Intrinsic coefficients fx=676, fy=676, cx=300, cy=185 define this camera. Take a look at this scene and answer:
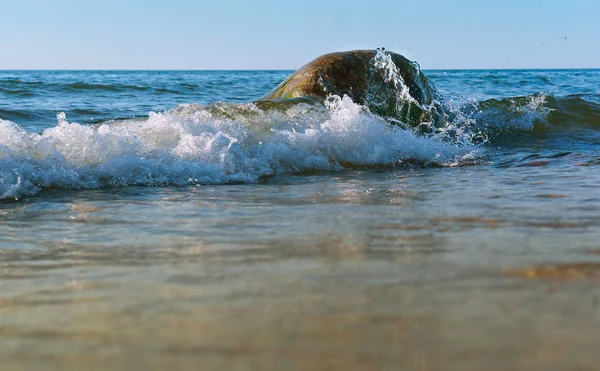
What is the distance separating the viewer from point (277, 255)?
2.37 metres

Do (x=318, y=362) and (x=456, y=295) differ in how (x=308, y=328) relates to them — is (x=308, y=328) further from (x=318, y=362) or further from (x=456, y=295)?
(x=456, y=295)

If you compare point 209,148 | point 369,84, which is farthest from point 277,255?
point 369,84

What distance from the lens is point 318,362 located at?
144 cm

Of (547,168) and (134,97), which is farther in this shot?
(134,97)

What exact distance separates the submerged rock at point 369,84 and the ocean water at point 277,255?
1802 millimetres

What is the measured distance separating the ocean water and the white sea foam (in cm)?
2

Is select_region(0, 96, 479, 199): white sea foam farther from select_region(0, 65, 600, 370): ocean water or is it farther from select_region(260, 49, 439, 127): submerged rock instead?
select_region(260, 49, 439, 127): submerged rock

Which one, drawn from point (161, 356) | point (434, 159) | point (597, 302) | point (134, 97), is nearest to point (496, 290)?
point (597, 302)

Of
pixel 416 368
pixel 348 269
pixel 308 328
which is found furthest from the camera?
pixel 348 269

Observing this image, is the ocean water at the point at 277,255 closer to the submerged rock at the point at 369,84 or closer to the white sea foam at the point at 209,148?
the white sea foam at the point at 209,148

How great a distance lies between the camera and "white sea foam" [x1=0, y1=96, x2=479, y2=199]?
15.5 feet

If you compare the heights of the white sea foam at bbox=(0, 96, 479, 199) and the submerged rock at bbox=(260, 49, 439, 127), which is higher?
the submerged rock at bbox=(260, 49, 439, 127)

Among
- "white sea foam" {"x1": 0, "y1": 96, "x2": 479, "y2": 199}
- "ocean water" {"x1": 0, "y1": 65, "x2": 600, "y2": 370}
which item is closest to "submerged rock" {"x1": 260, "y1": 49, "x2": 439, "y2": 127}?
"white sea foam" {"x1": 0, "y1": 96, "x2": 479, "y2": 199}

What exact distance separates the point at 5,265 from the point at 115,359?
3.73 ft
